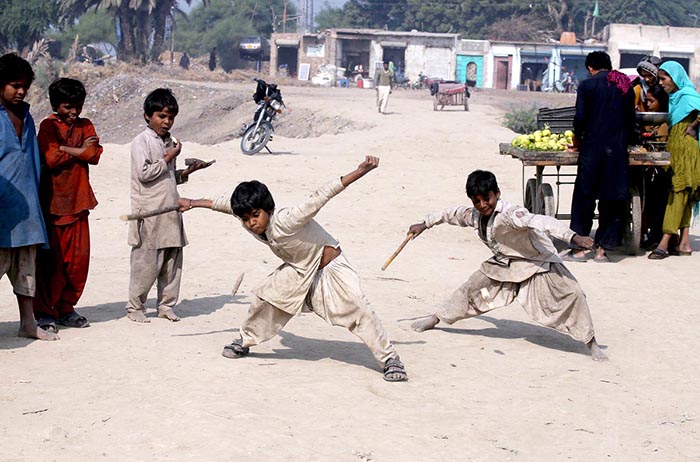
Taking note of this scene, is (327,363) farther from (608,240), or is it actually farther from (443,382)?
(608,240)

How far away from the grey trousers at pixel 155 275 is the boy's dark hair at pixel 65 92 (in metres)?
1.06

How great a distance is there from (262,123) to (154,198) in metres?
11.5

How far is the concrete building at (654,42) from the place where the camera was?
190ft

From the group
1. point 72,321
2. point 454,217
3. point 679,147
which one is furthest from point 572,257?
point 72,321

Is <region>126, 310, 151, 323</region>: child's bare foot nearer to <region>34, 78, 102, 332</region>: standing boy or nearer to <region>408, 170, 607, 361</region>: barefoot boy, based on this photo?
<region>34, 78, 102, 332</region>: standing boy

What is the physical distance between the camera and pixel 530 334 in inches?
257

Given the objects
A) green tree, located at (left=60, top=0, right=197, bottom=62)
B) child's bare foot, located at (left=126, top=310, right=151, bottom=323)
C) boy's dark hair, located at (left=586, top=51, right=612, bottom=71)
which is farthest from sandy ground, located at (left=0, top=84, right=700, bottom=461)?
green tree, located at (left=60, top=0, right=197, bottom=62)

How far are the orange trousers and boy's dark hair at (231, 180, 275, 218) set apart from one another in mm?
1642

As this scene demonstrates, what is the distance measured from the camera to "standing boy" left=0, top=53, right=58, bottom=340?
18.6ft

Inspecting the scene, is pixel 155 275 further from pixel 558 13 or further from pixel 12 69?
pixel 558 13

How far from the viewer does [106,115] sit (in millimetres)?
36344

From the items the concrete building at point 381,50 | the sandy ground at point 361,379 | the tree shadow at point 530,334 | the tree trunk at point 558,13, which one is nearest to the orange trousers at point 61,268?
the sandy ground at point 361,379

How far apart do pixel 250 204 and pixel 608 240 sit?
211 inches

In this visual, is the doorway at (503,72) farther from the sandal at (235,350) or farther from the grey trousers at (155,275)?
the sandal at (235,350)
